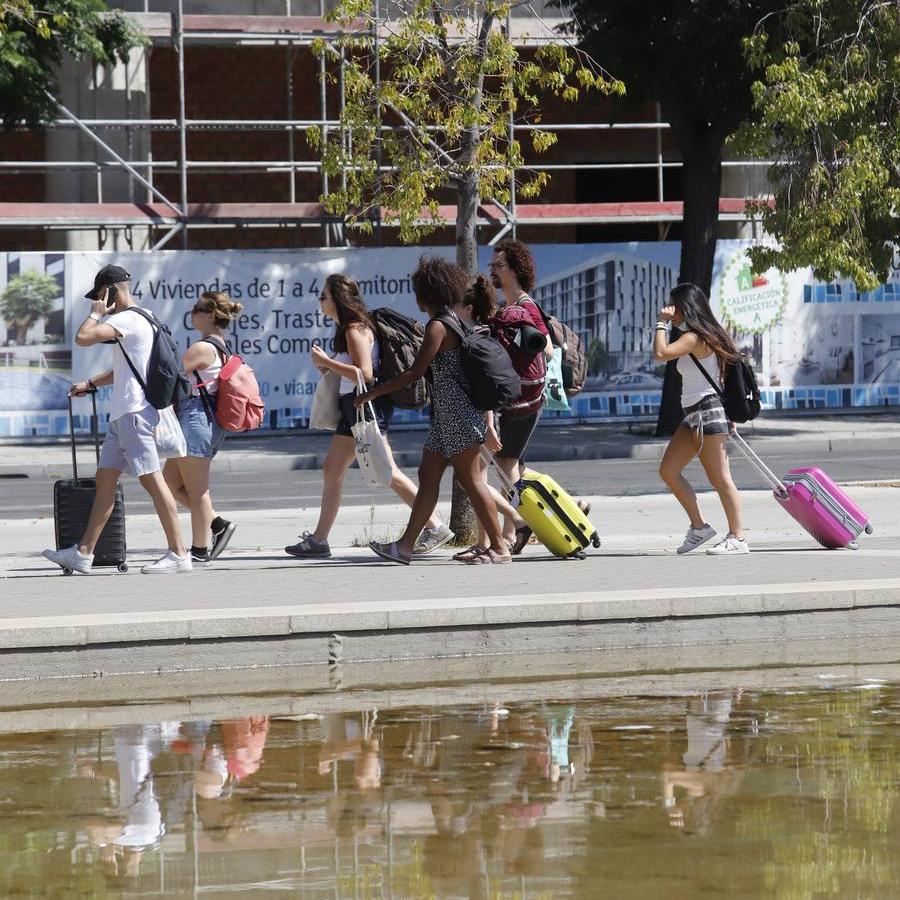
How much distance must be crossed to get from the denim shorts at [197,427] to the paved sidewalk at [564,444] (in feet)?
34.5

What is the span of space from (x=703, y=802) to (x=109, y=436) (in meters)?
5.00

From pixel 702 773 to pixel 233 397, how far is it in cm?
523

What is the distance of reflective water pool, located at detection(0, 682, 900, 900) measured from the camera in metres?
4.58

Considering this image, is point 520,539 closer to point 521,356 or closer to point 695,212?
point 521,356

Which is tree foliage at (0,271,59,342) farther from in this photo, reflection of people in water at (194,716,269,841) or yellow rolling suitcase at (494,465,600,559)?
reflection of people in water at (194,716,269,841)

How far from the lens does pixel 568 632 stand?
7.76 meters

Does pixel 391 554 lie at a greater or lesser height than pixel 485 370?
lesser

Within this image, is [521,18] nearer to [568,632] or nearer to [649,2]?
[649,2]

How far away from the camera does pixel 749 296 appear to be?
2608 centimetres

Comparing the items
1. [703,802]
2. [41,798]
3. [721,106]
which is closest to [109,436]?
[41,798]

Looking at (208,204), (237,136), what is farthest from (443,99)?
(237,136)

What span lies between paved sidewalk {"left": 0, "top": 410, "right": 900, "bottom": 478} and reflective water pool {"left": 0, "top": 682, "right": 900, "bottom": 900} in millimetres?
14417

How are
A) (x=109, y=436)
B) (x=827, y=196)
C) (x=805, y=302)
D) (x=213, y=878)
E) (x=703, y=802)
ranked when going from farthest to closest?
(x=805, y=302) < (x=827, y=196) < (x=109, y=436) < (x=703, y=802) < (x=213, y=878)

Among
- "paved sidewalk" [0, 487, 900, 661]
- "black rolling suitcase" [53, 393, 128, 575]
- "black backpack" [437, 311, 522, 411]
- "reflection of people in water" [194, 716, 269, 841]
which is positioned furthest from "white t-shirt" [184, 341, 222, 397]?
"reflection of people in water" [194, 716, 269, 841]
